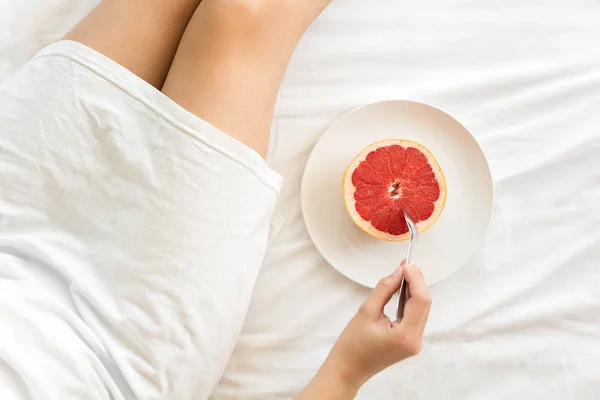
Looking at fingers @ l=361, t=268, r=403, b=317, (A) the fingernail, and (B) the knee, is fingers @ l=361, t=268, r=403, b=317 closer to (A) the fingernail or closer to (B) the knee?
(A) the fingernail

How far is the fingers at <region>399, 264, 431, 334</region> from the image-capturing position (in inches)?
26.8

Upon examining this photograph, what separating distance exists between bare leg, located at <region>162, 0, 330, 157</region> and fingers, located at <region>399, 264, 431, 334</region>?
27 cm

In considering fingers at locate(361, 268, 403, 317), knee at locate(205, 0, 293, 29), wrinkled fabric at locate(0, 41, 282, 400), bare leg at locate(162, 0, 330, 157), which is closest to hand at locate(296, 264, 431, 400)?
fingers at locate(361, 268, 403, 317)

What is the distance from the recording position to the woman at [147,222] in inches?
26.5

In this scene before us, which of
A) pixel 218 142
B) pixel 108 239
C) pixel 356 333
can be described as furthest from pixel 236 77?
pixel 356 333

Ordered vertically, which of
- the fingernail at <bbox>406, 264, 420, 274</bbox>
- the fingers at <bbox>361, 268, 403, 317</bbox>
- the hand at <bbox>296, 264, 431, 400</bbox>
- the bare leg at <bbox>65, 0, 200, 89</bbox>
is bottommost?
the hand at <bbox>296, 264, 431, 400</bbox>

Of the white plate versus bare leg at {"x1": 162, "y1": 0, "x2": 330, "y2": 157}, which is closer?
bare leg at {"x1": 162, "y1": 0, "x2": 330, "y2": 157}

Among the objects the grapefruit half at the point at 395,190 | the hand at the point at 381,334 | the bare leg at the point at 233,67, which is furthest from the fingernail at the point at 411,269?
the bare leg at the point at 233,67

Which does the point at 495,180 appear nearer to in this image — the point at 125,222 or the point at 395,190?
the point at 395,190

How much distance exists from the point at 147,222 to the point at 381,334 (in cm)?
33

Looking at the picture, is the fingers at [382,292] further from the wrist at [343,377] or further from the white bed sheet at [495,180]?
the white bed sheet at [495,180]

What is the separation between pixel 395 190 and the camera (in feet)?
2.81

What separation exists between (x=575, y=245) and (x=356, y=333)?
0.43 m

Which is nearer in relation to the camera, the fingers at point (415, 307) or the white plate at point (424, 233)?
the fingers at point (415, 307)
